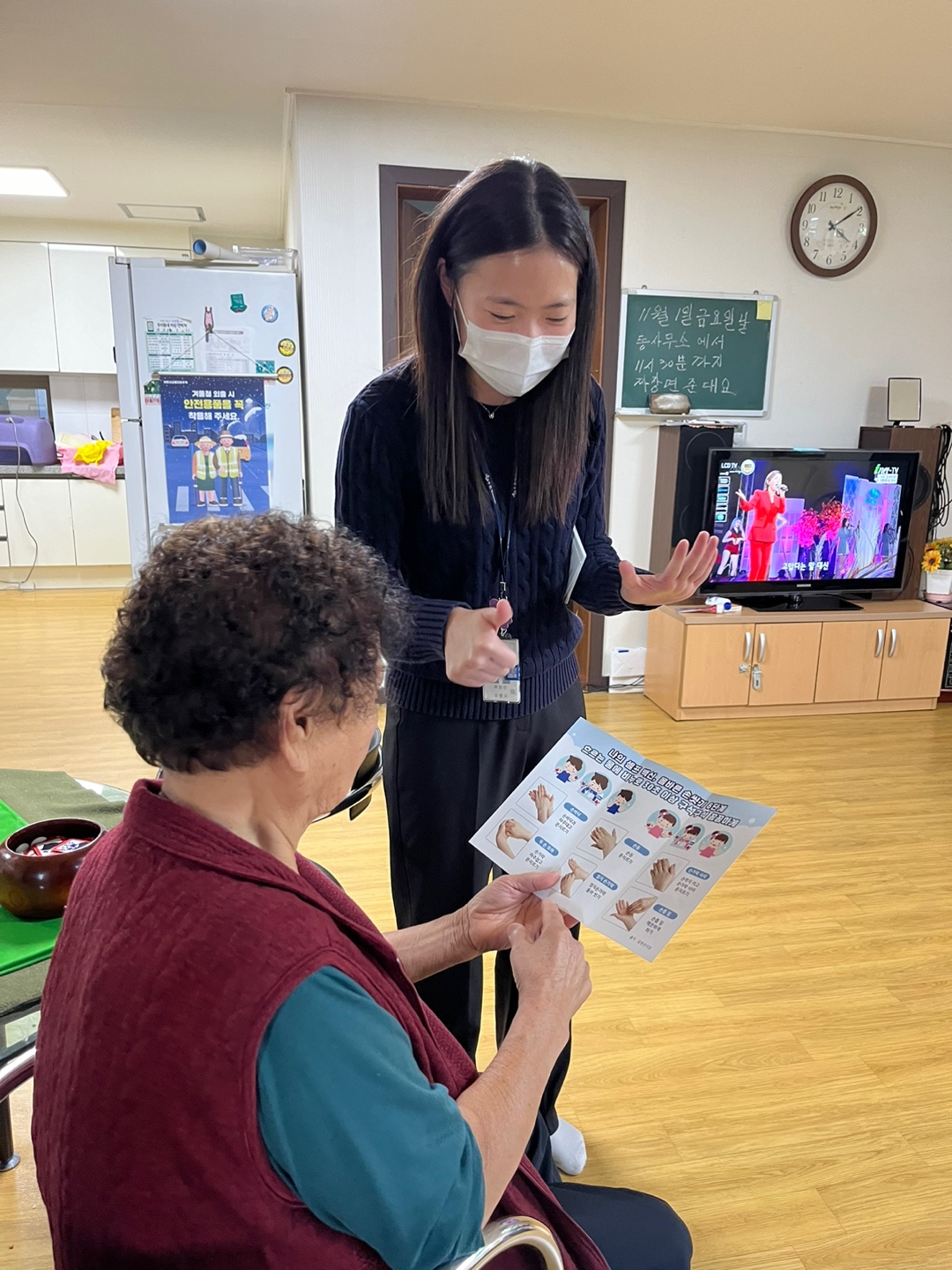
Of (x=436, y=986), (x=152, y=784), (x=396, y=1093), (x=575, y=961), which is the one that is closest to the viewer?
(x=396, y=1093)

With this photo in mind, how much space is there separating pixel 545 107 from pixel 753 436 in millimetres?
1671

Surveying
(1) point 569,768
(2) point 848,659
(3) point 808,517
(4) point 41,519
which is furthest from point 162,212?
(1) point 569,768

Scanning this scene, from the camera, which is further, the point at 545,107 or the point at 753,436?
the point at 753,436

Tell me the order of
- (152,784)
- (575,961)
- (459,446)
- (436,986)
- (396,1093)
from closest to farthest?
(396,1093)
(152,784)
(575,961)
(459,446)
(436,986)

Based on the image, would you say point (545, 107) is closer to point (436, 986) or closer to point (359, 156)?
point (359, 156)

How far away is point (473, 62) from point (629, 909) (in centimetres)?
312

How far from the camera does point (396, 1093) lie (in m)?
0.59

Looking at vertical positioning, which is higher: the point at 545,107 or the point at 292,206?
the point at 545,107

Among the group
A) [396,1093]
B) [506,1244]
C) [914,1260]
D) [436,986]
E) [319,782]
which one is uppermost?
[319,782]

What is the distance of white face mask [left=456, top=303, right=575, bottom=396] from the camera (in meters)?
1.21

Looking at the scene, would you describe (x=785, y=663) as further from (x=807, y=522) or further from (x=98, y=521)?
(x=98, y=521)

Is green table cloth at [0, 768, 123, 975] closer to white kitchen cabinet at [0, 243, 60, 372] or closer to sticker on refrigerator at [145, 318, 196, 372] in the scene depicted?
sticker on refrigerator at [145, 318, 196, 372]

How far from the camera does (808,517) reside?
402cm

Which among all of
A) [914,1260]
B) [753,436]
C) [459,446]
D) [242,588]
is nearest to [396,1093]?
[242,588]
